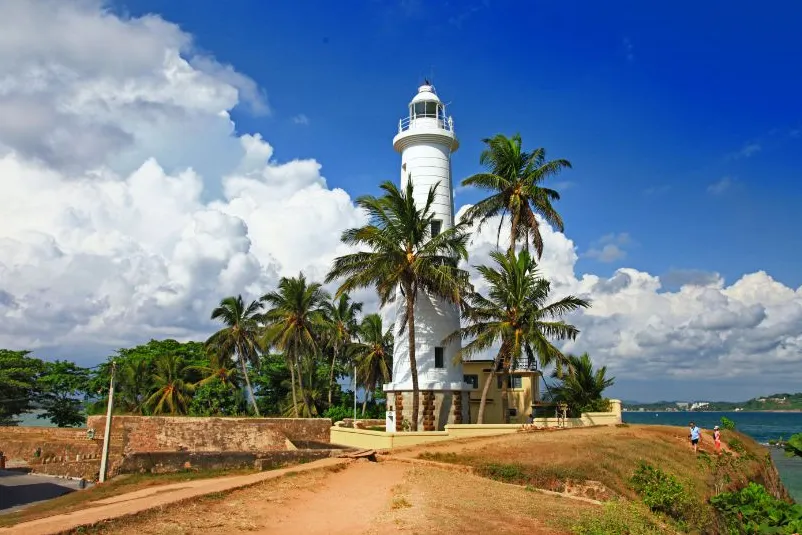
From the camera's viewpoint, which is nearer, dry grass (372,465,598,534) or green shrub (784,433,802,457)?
dry grass (372,465,598,534)

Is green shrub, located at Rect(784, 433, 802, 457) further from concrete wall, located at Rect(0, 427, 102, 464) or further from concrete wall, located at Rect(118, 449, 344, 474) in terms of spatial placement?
concrete wall, located at Rect(0, 427, 102, 464)

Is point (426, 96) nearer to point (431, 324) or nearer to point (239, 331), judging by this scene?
point (431, 324)

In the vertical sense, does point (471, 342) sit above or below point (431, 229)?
below

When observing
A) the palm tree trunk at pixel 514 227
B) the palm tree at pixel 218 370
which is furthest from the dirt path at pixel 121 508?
the palm tree at pixel 218 370

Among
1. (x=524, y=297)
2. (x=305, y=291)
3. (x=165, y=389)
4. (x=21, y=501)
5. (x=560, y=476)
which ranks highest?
(x=305, y=291)

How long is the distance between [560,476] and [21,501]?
67.4 ft

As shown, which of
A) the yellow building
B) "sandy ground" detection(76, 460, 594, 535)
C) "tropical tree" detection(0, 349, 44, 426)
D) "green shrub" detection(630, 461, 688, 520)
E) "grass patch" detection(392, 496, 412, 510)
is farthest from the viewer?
"tropical tree" detection(0, 349, 44, 426)

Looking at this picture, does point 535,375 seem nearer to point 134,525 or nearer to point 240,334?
point 240,334

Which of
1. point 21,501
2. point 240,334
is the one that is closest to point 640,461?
Answer: point 21,501

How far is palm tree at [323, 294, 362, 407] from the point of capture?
41.6 metres

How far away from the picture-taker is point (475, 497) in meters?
13.8

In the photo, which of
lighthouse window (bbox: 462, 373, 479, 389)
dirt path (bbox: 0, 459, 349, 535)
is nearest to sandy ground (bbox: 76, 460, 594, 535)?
dirt path (bbox: 0, 459, 349, 535)

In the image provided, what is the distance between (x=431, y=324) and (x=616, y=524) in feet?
51.7

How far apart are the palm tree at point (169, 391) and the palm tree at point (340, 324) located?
957 cm
